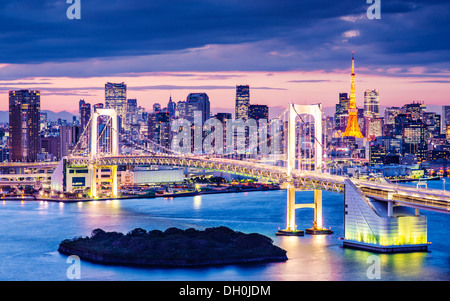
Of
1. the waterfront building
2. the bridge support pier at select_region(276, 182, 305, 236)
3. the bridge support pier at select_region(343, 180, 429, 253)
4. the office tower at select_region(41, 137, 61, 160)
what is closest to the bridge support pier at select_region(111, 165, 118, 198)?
the bridge support pier at select_region(276, 182, 305, 236)

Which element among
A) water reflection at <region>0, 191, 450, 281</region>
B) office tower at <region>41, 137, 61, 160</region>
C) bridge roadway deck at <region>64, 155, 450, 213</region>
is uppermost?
office tower at <region>41, 137, 61, 160</region>

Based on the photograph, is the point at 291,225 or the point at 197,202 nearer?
the point at 291,225

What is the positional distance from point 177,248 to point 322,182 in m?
4.35

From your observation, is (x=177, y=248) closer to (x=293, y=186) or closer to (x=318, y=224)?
(x=293, y=186)

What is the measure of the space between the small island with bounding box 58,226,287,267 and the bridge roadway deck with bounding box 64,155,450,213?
2357 millimetres

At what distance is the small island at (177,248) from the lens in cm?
1736

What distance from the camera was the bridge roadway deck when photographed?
17.2 m

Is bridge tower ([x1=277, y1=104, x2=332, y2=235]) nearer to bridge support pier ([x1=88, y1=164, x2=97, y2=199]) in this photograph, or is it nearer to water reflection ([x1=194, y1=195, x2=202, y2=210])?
water reflection ([x1=194, y1=195, x2=202, y2=210])

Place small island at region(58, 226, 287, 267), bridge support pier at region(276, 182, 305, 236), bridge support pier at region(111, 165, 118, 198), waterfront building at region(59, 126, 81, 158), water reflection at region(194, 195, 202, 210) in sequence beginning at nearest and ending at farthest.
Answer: small island at region(58, 226, 287, 267), bridge support pier at region(276, 182, 305, 236), water reflection at region(194, 195, 202, 210), bridge support pier at region(111, 165, 118, 198), waterfront building at region(59, 126, 81, 158)

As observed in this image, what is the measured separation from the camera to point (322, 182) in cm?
2045

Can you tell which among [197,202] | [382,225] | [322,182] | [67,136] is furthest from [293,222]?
[67,136]

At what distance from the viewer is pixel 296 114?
22.3 m
